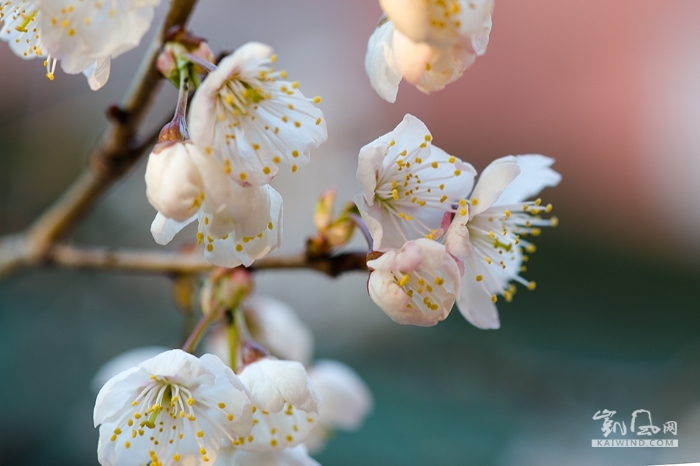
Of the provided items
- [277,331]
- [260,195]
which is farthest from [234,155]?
[277,331]

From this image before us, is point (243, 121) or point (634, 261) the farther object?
point (634, 261)

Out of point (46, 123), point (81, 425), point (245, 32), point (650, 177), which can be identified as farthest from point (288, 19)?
point (81, 425)

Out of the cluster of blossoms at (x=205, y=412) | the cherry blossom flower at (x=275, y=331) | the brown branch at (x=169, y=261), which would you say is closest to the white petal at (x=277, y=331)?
the cherry blossom flower at (x=275, y=331)

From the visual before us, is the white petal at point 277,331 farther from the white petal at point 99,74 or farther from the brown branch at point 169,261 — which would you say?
the white petal at point 99,74

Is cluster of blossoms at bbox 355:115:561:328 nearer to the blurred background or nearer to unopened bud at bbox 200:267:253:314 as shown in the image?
unopened bud at bbox 200:267:253:314

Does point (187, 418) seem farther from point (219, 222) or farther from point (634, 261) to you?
point (634, 261)

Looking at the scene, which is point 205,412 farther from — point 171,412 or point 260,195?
point 260,195
